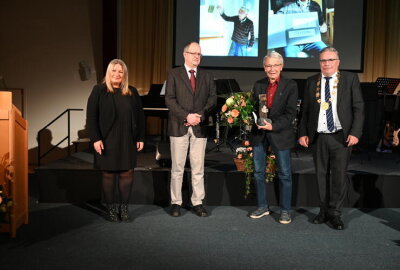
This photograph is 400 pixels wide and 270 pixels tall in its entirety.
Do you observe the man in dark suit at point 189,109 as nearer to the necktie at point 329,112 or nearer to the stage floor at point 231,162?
the stage floor at point 231,162

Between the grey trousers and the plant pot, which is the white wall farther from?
the grey trousers

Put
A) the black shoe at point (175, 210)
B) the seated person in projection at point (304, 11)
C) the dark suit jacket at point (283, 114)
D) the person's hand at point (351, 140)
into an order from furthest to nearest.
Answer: the seated person in projection at point (304, 11), the black shoe at point (175, 210), the dark suit jacket at point (283, 114), the person's hand at point (351, 140)

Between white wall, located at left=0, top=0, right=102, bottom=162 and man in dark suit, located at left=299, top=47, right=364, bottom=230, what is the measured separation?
213 inches

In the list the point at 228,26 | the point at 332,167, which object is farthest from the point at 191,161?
the point at 228,26

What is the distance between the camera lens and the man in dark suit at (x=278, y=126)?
447 centimetres

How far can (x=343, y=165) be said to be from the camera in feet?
14.6

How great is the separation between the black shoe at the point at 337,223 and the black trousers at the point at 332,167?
4 cm

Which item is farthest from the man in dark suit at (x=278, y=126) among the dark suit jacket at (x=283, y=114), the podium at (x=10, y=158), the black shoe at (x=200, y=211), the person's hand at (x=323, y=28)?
the person's hand at (x=323, y=28)

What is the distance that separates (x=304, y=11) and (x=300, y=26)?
0.25 meters

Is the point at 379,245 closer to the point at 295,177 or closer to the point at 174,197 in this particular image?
the point at 295,177

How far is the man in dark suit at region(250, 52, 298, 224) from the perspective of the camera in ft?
14.7

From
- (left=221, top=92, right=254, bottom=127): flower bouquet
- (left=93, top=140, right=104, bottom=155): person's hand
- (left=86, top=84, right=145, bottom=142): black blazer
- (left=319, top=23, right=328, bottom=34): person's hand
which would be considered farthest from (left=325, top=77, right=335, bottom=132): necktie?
(left=319, top=23, right=328, bottom=34): person's hand

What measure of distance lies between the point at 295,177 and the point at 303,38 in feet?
13.2

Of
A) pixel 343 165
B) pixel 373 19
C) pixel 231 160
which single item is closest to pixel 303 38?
pixel 373 19
